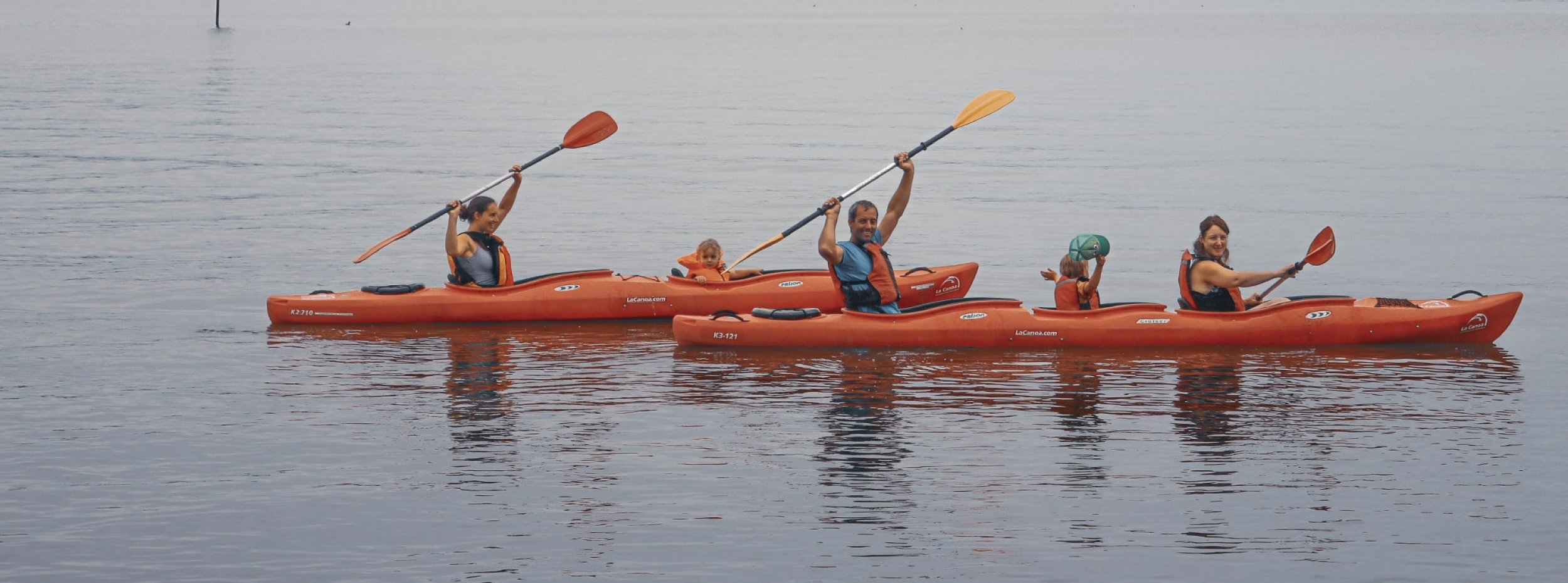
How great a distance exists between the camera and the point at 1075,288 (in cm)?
1391

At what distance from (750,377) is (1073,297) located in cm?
268

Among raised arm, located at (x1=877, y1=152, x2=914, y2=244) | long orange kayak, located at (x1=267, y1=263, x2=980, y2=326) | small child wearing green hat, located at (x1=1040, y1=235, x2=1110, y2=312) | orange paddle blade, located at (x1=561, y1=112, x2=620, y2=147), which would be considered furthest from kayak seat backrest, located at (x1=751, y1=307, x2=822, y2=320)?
orange paddle blade, located at (x1=561, y1=112, x2=620, y2=147)

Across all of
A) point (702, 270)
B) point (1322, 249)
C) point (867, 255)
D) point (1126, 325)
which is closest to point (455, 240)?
point (702, 270)

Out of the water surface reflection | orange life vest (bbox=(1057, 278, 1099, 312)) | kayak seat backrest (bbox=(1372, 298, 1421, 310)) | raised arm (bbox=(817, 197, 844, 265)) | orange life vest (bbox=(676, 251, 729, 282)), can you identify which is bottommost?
the water surface reflection

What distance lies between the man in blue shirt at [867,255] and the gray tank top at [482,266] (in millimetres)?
3109

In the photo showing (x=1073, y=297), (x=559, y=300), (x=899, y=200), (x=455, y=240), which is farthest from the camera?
(x=559, y=300)

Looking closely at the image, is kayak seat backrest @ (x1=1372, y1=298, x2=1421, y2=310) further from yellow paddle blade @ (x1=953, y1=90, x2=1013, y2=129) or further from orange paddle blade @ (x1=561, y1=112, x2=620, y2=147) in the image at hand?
orange paddle blade @ (x1=561, y1=112, x2=620, y2=147)

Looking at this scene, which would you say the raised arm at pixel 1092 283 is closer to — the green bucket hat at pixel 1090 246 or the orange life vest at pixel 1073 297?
the orange life vest at pixel 1073 297

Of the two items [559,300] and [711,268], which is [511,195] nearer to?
[559,300]

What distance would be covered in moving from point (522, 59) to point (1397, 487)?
59.5m

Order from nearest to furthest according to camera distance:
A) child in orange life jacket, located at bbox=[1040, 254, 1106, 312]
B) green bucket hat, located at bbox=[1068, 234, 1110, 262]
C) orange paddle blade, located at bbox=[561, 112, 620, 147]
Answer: green bucket hat, located at bbox=[1068, 234, 1110, 262]
child in orange life jacket, located at bbox=[1040, 254, 1106, 312]
orange paddle blade, located at bbox=[561, 112, 620, 147]

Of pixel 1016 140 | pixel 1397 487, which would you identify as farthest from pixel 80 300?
pixel 1016 140

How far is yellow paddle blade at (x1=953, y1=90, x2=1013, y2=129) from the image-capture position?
52.5ft

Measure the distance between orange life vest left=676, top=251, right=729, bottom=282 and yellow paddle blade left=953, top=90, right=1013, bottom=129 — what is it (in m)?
2.40
